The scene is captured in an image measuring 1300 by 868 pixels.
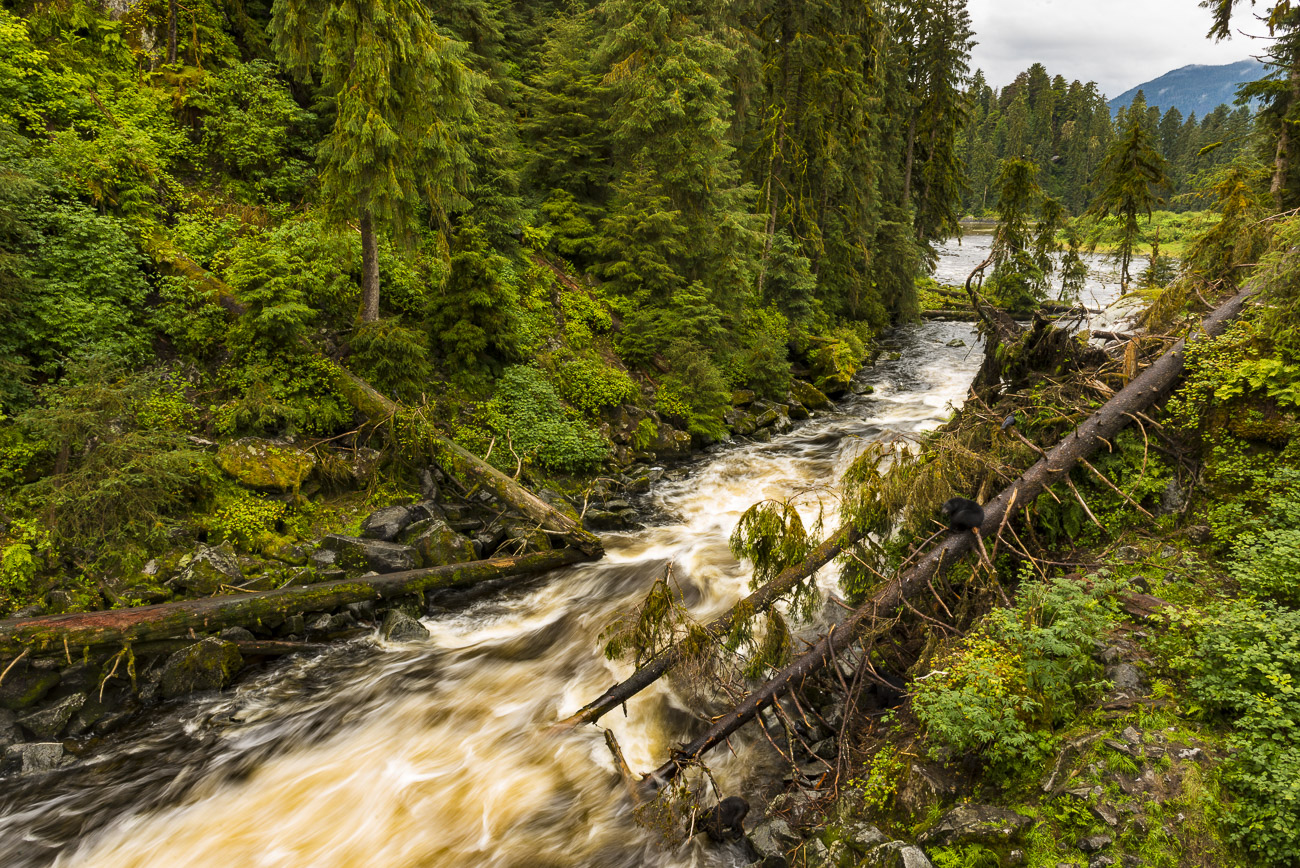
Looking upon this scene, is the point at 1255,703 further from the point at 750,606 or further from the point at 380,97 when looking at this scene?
the point at 380,97

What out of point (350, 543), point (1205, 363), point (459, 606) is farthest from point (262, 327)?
point (1205, 363)

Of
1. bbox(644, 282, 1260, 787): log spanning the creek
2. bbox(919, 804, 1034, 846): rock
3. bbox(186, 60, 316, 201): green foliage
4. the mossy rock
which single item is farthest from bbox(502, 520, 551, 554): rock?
the mossy rock

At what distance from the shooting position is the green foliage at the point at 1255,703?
3162 millimetres

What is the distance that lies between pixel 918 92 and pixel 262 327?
34020 mm

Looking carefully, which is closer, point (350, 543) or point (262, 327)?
point (350, 543)

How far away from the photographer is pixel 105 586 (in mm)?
7879

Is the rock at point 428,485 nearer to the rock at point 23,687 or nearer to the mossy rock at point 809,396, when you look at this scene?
the rock at point 23,687

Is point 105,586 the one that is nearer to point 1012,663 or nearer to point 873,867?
point 873,867

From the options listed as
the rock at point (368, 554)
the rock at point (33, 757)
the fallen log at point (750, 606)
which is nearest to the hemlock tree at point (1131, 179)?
the fallen log at point (750, 606)

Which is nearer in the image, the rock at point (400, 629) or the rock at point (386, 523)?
the rock at point (400, 629)

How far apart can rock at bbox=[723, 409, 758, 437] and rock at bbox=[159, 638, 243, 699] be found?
1323 cm

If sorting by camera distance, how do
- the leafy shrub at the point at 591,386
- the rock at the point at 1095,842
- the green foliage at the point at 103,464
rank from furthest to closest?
the leafy shrub at the point at 591,386, the green foliage at the point at 103,464, the rock at the point at 1095,842

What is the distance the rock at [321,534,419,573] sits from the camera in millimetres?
9430

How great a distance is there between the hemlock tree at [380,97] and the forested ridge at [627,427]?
72 millimetres
